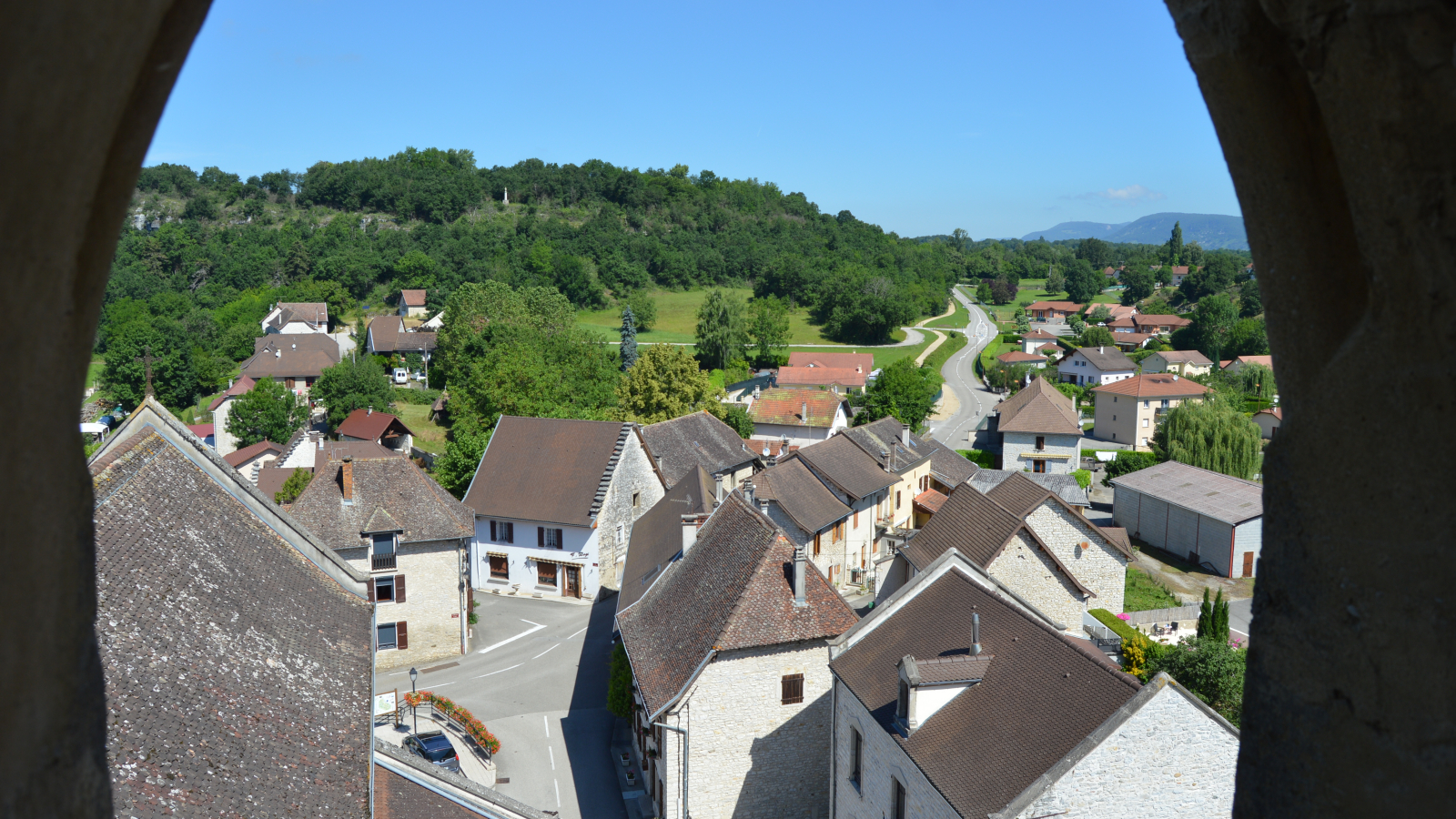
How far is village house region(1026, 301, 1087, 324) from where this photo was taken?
144 m

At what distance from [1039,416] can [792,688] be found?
42404 mm

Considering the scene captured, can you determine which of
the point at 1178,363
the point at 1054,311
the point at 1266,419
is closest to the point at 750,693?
the point at 1266,419

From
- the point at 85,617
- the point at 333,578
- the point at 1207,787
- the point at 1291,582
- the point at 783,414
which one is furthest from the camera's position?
the point at 783,414

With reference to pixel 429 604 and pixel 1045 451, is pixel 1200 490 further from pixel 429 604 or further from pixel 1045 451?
pixel 429 604

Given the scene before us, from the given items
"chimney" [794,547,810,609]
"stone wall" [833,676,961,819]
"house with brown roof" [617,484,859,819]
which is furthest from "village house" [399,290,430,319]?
"stone wall" [833,676,961,819]

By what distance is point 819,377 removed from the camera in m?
76.4

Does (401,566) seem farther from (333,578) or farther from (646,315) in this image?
(646,315)

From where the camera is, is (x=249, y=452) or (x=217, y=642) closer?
(x=217, y=642)

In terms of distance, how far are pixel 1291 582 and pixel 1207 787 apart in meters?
13.2

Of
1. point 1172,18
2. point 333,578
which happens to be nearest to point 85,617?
point 1172,18

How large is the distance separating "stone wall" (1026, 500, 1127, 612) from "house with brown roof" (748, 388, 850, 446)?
2463cm

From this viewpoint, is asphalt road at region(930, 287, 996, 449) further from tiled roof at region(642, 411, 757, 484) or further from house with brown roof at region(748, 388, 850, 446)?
tiled roof at region(642, 411, 757, 484)

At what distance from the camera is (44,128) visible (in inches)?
68.3

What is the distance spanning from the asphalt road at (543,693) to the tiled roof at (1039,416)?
3258cm
